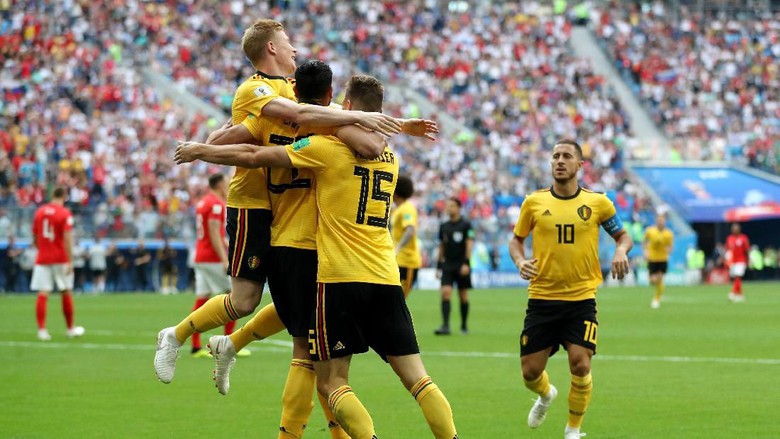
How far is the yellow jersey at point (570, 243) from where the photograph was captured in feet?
33.9

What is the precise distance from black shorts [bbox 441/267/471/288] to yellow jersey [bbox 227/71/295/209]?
13194 millimetres

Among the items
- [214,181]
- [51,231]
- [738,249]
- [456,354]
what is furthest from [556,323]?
[738,249]

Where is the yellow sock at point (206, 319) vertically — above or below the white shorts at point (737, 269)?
above

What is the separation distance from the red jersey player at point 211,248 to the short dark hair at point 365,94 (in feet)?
29.1

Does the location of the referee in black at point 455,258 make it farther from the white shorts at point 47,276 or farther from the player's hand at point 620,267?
the player's hand at point 620,267

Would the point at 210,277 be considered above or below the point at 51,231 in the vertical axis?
below

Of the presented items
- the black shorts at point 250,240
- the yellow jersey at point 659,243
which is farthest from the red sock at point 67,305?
the yellow jersey at point 659,243

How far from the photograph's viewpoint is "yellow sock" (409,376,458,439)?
24.6 ft

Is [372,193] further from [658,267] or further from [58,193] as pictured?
[658,267]

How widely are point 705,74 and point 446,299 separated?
121ft

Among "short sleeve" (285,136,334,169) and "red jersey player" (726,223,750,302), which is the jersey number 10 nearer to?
"short sleeve" (285,136,334,169)

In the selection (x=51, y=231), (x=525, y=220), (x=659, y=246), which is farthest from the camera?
(x=659, y=246)

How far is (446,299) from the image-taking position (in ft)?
69.6

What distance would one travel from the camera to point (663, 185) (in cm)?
4841
